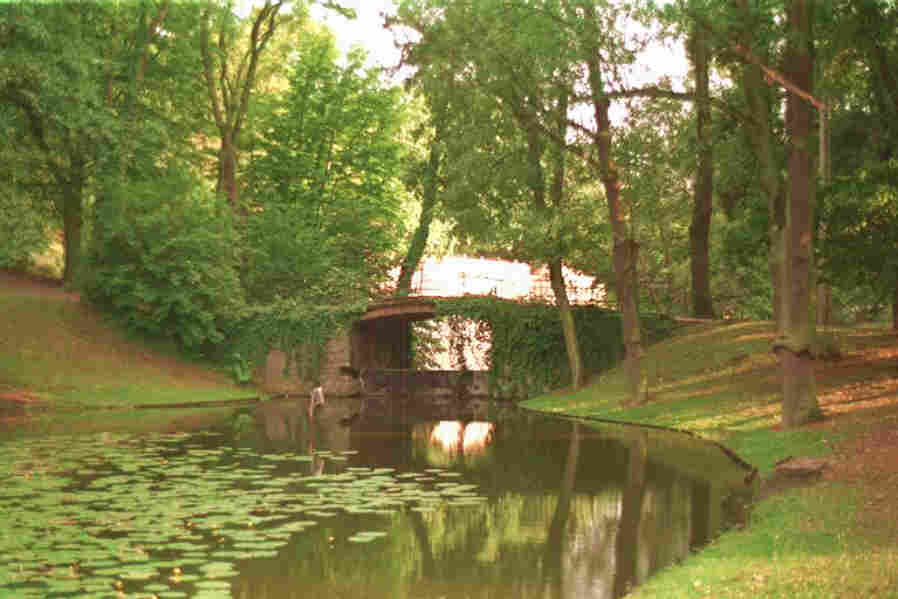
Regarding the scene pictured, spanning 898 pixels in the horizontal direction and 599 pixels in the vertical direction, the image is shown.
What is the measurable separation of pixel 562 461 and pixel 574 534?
24.0 feet

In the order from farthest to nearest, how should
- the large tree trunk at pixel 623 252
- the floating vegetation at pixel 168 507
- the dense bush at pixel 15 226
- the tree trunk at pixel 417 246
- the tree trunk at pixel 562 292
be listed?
1. the tree trunk at pixel 417 246
2. the tree trunk at pixel 562 292
3. the dense bush at pixel 15 226
4. the large tree trunk at pixel 623 252
5. the floating vegetation at pixel 168 507

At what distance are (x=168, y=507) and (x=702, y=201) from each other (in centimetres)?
2422

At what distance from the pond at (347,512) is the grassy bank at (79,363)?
7567 mm

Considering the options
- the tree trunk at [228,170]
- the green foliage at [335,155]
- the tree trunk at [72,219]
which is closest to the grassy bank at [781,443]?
the green foliage at [335,155]

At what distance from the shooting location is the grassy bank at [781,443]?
970cm

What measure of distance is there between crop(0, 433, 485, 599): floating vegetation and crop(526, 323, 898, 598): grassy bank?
431 cm

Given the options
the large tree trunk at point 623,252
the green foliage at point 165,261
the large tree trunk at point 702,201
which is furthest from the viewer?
the green foliage at point 165,261

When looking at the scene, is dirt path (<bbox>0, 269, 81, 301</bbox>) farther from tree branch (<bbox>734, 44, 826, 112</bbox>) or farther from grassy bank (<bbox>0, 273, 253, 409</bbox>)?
tree branch (<bbox>734, 44, 826, 112</bbox>)

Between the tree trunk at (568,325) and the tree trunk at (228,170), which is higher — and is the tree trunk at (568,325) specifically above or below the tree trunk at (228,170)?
below

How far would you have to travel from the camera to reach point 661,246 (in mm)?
46781

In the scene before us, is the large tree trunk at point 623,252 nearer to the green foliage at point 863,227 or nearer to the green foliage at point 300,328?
the green foliage at point 863,227

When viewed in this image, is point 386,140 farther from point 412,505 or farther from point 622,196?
point 412,505

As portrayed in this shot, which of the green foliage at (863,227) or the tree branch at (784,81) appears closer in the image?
the tree branch at (784,81)

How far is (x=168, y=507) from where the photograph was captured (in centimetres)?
1482
